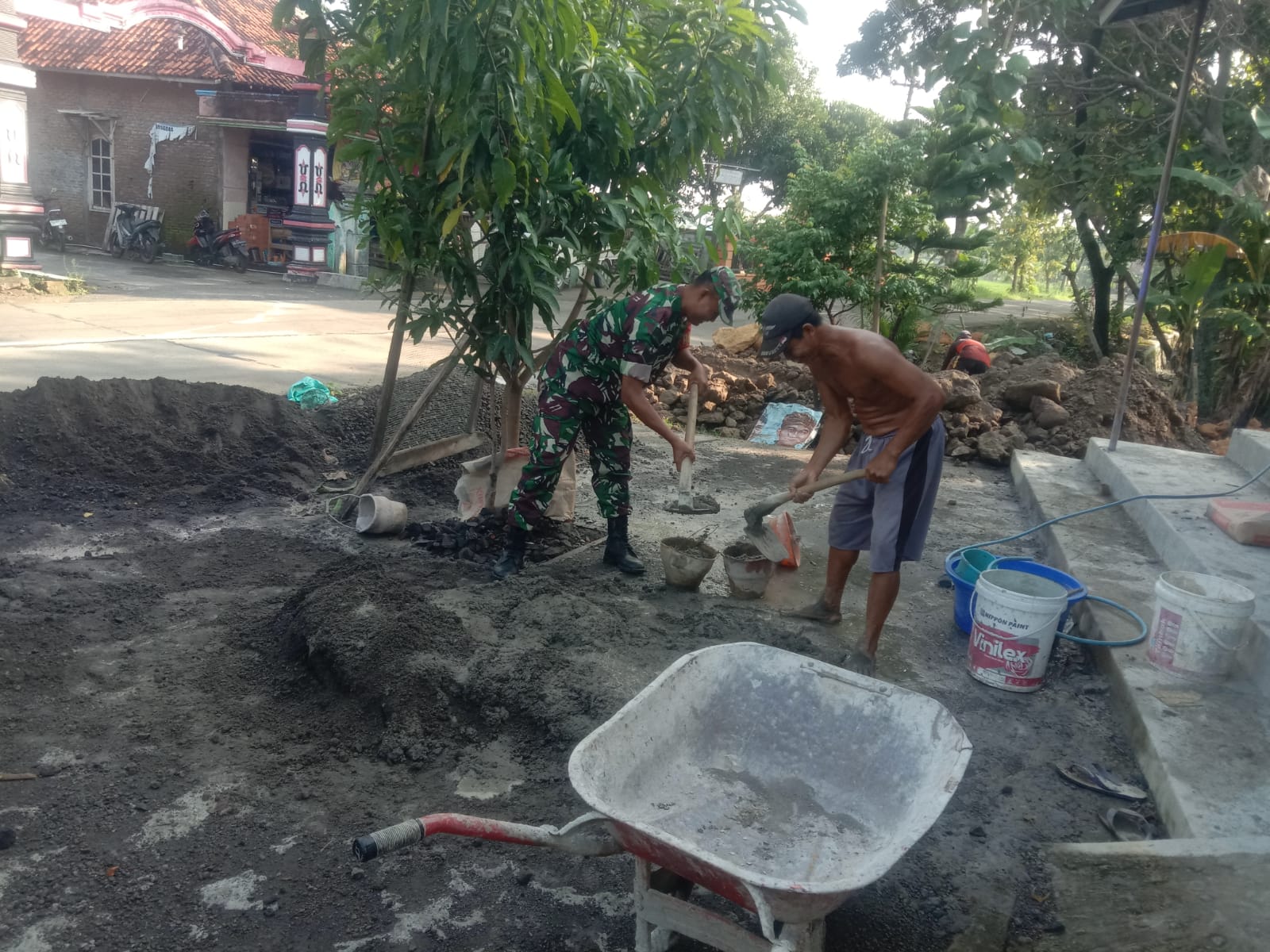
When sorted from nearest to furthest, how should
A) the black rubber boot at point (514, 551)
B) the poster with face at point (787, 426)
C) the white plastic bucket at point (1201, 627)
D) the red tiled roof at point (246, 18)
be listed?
the white plastic bucket at point (1201, 627)
the black rubber boot at point (514, 551)
the poster with face at point (787, 426)
the red tiled roof at point (246, 18)

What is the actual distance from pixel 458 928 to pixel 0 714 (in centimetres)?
194

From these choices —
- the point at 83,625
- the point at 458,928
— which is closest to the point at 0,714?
the point at 83,625

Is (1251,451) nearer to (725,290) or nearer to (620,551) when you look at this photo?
(725,290)

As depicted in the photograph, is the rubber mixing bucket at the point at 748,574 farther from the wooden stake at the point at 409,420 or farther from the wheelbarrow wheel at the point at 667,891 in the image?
the wheelbarrow wheel at the point at 667,891

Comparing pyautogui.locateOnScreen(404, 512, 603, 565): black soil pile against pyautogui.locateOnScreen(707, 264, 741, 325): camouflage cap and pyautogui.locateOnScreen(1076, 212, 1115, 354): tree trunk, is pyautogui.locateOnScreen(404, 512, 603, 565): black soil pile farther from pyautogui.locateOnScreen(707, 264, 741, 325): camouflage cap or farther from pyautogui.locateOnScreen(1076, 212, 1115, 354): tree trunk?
pyautogui.locateOnScreen(1076, 212, 1115, 354): tree trunk

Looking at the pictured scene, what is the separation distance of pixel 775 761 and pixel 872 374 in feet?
5.56

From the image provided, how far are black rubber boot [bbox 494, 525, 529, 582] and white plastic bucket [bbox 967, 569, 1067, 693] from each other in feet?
7.21

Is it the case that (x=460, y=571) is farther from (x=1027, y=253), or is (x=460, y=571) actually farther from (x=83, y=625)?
(x=1027, y=253)

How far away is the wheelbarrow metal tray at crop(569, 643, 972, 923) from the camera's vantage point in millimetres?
2400

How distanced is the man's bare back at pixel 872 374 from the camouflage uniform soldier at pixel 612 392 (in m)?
0.69

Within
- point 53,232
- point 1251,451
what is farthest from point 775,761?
point 53,232

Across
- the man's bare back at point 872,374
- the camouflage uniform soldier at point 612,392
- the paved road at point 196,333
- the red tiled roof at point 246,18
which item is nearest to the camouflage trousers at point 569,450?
the camouflage uniform soldier at point 612,392

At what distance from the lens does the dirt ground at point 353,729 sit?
2545 mm

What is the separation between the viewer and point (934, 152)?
10.2 metres
